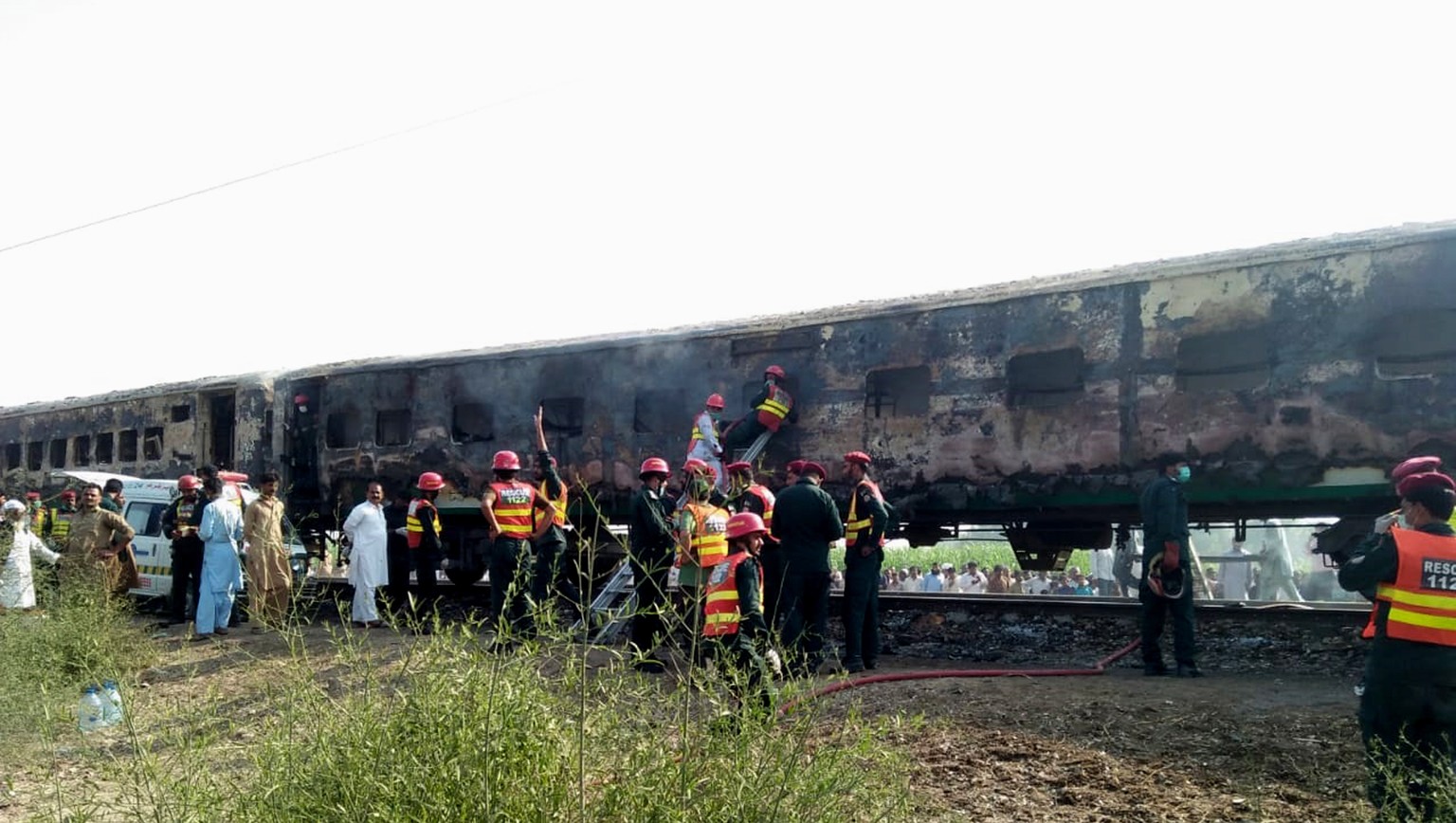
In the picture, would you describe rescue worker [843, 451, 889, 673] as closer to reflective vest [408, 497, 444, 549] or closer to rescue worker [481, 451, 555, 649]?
rescue worker [481, 451, 555, 649]

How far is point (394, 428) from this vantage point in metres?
13.7

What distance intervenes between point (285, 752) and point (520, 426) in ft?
30.5

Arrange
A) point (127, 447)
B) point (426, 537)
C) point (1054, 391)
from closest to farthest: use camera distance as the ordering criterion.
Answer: point (1054, 391)
point (426, 537)
point (127, 447)

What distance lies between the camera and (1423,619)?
→ 160 inches

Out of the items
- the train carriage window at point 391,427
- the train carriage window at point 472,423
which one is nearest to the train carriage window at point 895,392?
the train carriage window at point 472,423

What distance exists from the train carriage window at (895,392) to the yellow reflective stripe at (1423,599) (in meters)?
5.89

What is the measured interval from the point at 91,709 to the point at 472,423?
24.5 ft

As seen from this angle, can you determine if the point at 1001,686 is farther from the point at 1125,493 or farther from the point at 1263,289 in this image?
the point at 1263,289

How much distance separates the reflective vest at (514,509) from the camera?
329 inches

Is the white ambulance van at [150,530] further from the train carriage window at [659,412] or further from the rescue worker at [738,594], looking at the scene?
the rescue worker at [738,594]

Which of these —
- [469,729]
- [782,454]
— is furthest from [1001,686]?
[469,729]

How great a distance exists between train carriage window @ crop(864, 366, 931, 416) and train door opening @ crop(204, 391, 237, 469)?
965 cm

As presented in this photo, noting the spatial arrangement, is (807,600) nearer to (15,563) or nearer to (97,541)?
(15,563)

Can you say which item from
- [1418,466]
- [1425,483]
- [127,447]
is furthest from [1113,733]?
[127,447]
